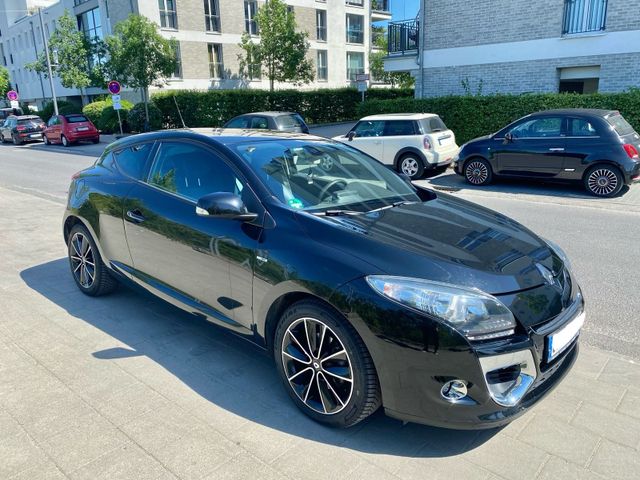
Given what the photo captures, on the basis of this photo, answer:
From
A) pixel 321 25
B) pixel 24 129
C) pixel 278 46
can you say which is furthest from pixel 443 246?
pixel 321 25

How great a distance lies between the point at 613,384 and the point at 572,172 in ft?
25.8

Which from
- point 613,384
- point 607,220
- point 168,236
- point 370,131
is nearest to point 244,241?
point 168,236

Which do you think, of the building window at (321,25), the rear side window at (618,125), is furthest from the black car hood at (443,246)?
the building window at (321,25)

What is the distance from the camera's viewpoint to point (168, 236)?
3.69 metres

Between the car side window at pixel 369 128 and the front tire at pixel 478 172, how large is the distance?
256 centimetres

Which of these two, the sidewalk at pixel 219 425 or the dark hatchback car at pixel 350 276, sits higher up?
the dark hatchback car at pixel 350 276

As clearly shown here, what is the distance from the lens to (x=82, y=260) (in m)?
4.84

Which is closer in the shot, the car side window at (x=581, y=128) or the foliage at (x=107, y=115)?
the car side window at (x=581, y=128)

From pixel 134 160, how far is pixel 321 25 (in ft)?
132

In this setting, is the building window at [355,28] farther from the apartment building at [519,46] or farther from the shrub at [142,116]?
the apartment building at [519,46]

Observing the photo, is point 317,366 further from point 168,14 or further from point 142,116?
point 168,14

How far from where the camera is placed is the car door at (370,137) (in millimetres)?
13008

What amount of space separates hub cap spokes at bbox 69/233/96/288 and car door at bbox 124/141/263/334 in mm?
891

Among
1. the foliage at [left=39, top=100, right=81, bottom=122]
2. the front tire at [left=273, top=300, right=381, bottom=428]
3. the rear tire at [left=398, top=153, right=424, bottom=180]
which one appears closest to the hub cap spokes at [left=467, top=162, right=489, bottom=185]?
the rear tire at [left=398, top=153, right=424, bottom=180]
